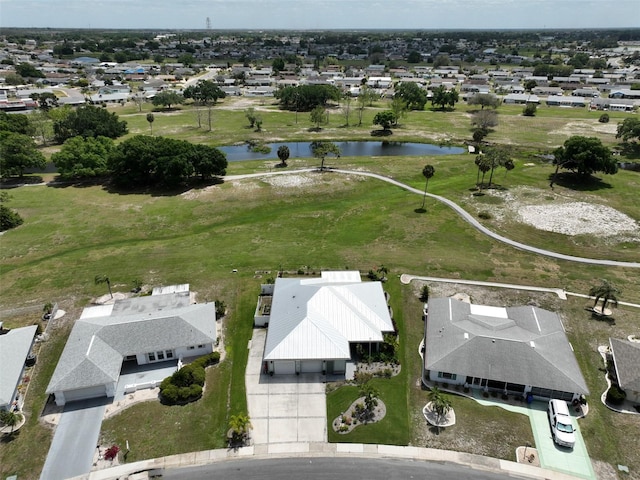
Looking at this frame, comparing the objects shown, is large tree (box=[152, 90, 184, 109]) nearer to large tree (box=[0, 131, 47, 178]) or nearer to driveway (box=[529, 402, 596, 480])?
large tree (box=[0, 131, 47, 178])

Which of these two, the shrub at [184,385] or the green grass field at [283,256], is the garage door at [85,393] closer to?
the green grass field at [283,256]

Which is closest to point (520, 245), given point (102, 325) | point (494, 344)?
point (494, 344)

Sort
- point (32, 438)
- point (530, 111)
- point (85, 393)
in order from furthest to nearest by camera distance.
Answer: point (530, 111) < point (85, 393) < point (32, 438)

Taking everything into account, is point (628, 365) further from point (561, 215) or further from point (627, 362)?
point (561, 215)

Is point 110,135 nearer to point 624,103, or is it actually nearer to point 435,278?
point 435,278

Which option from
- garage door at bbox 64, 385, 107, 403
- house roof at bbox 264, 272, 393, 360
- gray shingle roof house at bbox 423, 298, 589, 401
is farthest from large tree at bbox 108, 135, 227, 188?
gray shingle roof house at bbox 423, 298, 589, 401

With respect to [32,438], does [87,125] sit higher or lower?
higher

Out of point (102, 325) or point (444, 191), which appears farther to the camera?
point (444, 191)

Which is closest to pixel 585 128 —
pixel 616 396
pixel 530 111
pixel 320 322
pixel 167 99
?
pixel 530 111
